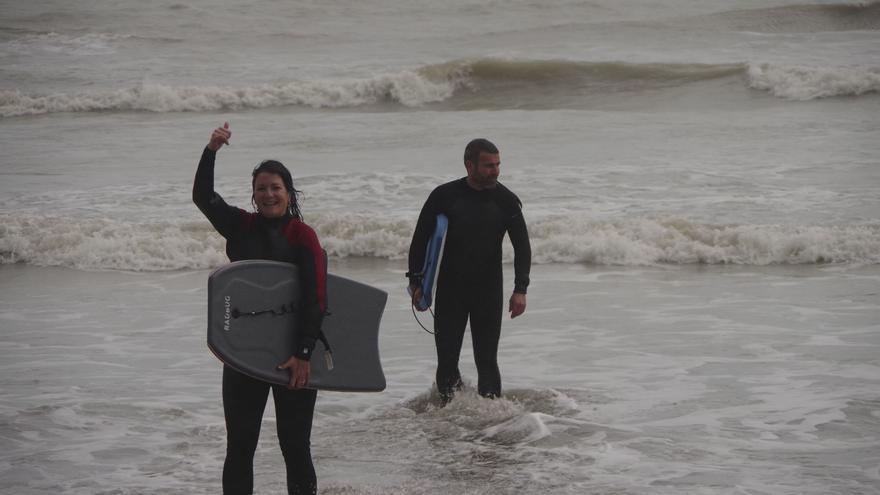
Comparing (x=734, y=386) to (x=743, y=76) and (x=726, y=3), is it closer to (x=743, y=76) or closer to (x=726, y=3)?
(x=743, y=76)

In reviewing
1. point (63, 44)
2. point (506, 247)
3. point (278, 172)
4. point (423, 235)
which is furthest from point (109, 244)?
point (63, 44)

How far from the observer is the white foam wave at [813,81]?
75.4 feet

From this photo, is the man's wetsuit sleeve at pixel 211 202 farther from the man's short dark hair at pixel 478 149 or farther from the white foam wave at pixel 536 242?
the white foam wave at pixel 536 242

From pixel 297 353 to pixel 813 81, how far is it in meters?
21.0

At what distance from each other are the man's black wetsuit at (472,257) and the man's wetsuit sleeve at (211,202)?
1.95 m

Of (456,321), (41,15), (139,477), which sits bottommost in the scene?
(139,477)

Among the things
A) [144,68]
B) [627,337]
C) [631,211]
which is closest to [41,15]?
[144,68]

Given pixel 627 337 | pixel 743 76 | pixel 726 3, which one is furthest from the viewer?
pixel 726 3

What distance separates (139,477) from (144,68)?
23437 millimetres

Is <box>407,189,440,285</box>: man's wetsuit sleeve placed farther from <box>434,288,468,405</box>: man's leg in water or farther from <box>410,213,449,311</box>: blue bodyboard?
<box>434,288,468,405</box>: man's leg in water

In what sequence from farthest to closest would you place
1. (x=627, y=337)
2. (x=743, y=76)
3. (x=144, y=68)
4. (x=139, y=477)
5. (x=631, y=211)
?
1. (x=144, y=68)
2. (x=743, y=76)
3. (x=631, y=211)
4. (x=627, y=337)
5. (x=139, y=477)

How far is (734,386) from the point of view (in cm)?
746

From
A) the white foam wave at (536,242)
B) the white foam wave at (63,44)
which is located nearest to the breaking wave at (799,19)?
the white foam wave at (63,44)

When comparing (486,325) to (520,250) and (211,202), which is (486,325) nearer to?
(520,250)
